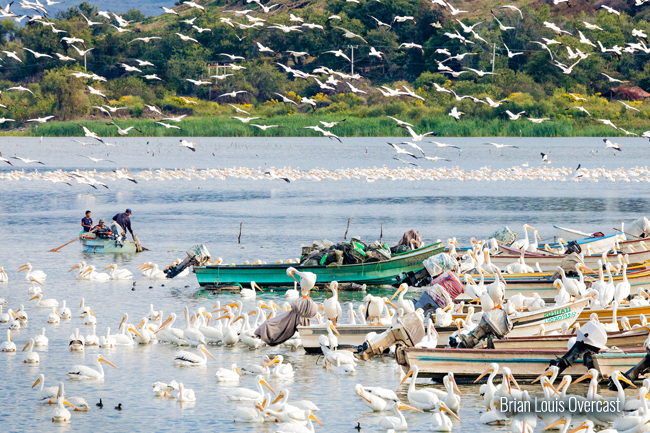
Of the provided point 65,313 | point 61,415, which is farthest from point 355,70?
point 61,415

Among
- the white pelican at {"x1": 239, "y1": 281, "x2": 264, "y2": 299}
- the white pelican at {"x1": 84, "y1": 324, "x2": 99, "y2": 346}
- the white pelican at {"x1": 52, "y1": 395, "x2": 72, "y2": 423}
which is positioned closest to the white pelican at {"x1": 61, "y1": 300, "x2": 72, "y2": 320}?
the white pelican at {"x1": 84, "y1": 324, "x2": 99, "y2": 346}

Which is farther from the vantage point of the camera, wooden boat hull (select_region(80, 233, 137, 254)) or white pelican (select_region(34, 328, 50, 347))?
wooden boat hull (select_region(80, 233, 137, 254))

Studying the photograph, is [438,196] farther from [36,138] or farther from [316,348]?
[36,138]

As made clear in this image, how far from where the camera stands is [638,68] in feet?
334

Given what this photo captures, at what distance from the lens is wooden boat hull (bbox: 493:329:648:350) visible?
1406 centimetres

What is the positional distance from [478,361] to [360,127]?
7079cm

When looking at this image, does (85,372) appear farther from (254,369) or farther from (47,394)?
(254,369)

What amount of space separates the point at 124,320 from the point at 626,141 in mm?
84977

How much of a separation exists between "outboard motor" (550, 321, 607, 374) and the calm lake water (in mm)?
1354

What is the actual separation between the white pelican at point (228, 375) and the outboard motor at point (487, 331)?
3.37 meters

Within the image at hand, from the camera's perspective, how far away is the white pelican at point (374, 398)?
13.0 meters

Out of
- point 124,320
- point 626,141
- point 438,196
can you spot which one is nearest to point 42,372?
point 124,320

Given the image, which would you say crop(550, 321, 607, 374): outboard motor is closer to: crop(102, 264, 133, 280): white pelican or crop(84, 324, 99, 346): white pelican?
crop(84, 324, 99, 346): white pelican

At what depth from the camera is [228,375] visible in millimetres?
14453
